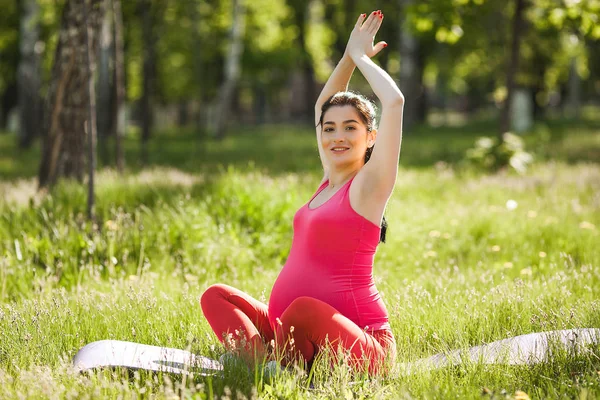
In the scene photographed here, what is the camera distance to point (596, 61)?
107 ft

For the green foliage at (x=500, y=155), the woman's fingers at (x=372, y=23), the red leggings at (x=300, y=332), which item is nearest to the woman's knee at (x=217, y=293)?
the red leggings at (x=300, y=332)

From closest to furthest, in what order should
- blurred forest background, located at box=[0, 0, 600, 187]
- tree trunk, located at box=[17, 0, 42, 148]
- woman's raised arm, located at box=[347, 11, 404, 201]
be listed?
woman's raised arm, located at box=[347, 11, 404, 201], blurred forest background, located at box=[0, 0, 600, 187], tree trunk, located at box=[17, 0, 42, 148]

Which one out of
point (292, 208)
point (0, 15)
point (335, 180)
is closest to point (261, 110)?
point (0, 15)

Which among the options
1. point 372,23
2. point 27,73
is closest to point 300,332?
point 372,23

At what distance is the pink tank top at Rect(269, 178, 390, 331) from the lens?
319 cm

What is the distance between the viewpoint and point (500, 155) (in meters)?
11.3

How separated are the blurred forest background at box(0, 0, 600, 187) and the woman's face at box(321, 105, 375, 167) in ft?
10.6

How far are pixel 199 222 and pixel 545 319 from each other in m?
3.30

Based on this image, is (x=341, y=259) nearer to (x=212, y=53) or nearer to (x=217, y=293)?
(x=217, y=293)

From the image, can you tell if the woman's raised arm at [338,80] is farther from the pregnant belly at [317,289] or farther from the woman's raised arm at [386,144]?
the pregnant belly at [317,289]

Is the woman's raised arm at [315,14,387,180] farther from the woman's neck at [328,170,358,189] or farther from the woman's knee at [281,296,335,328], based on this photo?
the woman's knee at [281,296,335,328]

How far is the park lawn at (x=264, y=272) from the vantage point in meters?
3.00

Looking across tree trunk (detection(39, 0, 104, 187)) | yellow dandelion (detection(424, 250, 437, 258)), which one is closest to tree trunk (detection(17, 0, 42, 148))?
tree trunk (detection(39, 0, 104, 187))

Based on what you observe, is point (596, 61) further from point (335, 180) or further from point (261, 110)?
point (335, 180)
